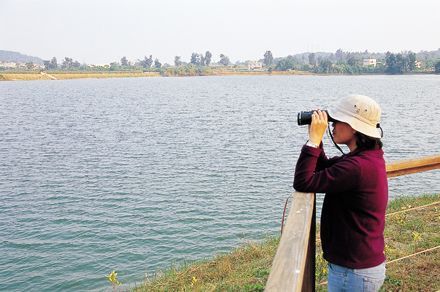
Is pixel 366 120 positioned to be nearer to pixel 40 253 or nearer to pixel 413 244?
pixel 413 244

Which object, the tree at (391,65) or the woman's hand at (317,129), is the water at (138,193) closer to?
the woman's hand at (317,129)

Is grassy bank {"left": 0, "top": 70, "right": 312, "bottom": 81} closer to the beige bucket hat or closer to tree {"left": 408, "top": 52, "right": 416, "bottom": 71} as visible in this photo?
tree {"left": 408, "top": 52, "right": 416, "bottom": 71}

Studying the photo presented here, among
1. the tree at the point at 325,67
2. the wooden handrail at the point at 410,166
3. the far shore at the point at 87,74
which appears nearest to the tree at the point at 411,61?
the far shore at the point at 87,74

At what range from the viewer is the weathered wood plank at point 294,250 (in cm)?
153

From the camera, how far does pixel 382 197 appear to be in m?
2.47

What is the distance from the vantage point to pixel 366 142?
2482 millimetres

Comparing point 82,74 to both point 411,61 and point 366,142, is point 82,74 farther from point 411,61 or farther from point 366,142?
point 366,142

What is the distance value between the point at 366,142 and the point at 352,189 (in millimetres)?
298

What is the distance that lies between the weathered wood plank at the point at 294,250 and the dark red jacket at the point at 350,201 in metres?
0.13

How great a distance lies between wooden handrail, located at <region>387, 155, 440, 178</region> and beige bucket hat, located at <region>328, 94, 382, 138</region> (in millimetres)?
2205

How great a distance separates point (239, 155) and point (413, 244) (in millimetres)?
15027

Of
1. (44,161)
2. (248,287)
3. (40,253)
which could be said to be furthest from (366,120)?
(44,161)

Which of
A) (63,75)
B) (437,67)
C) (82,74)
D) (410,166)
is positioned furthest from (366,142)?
(82,74)

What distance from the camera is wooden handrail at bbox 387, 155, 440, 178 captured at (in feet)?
14.9
